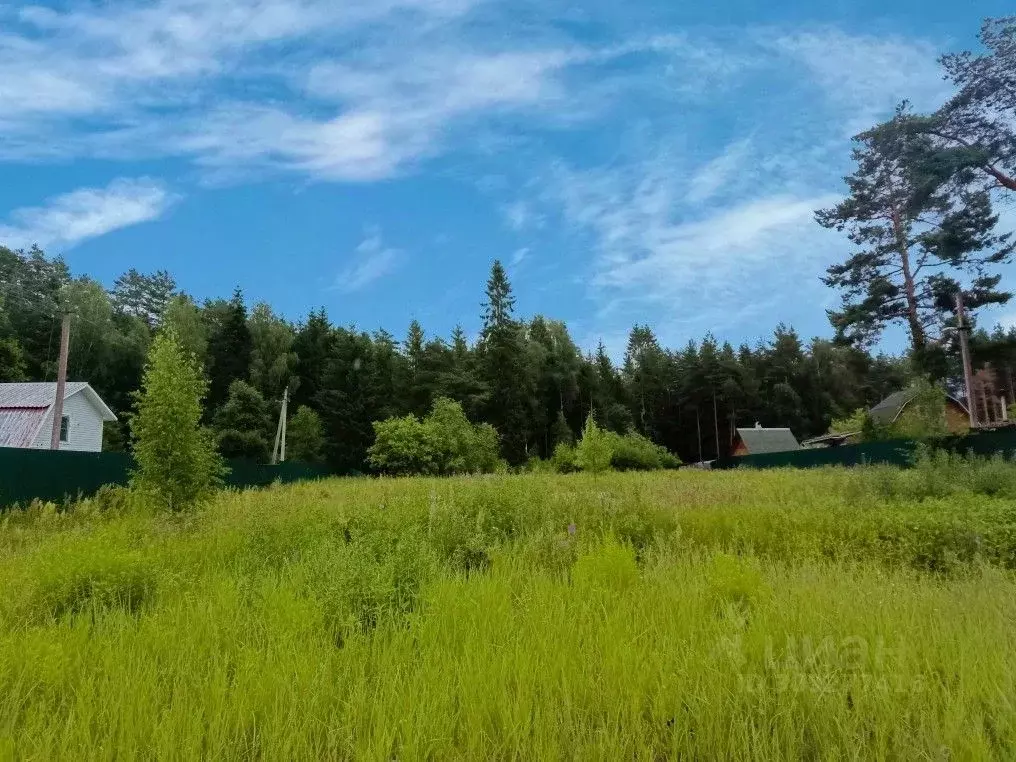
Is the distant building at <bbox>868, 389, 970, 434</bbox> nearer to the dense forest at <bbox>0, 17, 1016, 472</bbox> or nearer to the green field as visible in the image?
the dense forest at <bbox>0, 17, 1016, 472</bbox>

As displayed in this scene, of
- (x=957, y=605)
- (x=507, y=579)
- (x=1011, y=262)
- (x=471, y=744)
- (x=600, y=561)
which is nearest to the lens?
(x=471, y=744)

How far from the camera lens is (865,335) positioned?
26969mm

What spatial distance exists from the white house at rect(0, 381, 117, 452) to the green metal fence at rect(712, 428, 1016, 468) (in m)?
30.6

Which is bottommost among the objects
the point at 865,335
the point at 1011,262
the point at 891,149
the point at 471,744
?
the point at 471,744

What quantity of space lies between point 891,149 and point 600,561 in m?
26.5

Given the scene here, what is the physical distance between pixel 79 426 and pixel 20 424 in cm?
246

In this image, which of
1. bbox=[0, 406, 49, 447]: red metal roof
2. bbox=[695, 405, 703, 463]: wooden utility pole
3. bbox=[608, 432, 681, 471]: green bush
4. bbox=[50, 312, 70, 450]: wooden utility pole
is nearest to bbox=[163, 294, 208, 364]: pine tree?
bbox=[0, 406, 49, 447]: red metal roof

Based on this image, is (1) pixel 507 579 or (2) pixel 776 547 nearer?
(1) pixel 507 579

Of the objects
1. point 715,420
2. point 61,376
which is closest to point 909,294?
point 715,420

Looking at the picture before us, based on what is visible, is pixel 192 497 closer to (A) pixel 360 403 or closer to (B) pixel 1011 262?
(B) pixel 1011 262

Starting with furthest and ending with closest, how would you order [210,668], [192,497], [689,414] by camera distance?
[689,414]
[192,497]
[210,668]

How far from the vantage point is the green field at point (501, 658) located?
2150 mm

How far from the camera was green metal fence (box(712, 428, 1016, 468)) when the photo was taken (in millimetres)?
19422

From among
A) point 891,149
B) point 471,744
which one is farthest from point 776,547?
point 891,149
